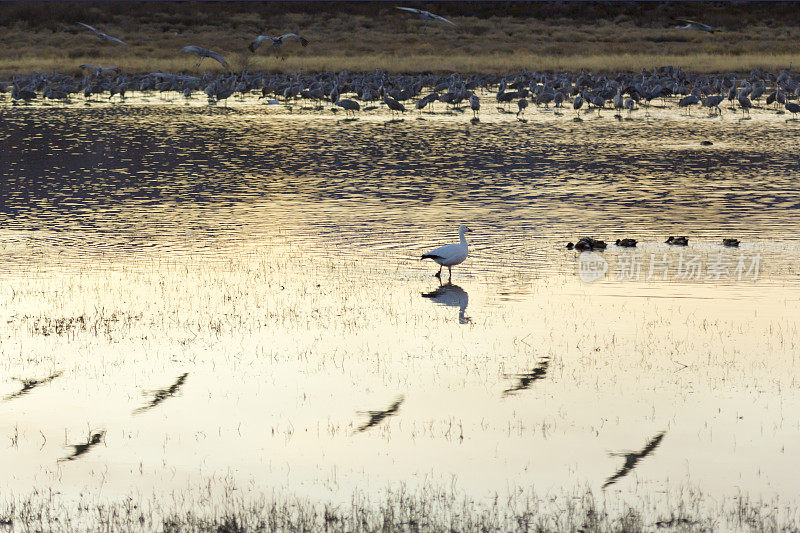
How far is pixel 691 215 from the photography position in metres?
17.1

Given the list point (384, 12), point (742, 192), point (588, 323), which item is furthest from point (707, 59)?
point (588, 323)

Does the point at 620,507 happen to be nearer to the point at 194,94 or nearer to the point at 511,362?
the point at 511,362

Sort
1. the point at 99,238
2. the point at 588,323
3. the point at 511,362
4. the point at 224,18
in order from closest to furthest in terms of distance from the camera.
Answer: the point at 511,362 → the point at 588,323 → the point at 99,238 → the point at 224,18

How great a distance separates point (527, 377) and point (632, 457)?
1.75m

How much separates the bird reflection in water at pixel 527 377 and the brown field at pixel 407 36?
134ft

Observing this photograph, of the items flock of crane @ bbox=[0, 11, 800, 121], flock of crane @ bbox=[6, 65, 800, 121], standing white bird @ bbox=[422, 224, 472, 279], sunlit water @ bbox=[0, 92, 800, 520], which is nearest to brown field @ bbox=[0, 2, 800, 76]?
flock of crane @ bbox=[0, 11, 800, 121]

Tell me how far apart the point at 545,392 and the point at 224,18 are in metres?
71.2

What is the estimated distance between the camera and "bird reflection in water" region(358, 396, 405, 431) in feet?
26.3

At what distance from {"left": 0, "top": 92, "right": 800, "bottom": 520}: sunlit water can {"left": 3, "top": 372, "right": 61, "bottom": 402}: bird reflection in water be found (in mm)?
26

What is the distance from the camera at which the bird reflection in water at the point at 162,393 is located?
27.6 ft

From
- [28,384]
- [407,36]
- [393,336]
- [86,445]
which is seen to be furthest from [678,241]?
[407,36]

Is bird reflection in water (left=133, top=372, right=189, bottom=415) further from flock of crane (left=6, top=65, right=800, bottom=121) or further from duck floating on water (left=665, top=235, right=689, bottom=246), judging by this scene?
flock of crane (left=6, top=65, right=800, bottom=121)

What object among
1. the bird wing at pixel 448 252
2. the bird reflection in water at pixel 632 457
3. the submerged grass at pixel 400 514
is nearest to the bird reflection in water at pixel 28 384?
the submerged grass at pixel 400 514

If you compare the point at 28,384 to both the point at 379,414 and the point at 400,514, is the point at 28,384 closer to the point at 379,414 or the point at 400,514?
the point at 379,414
